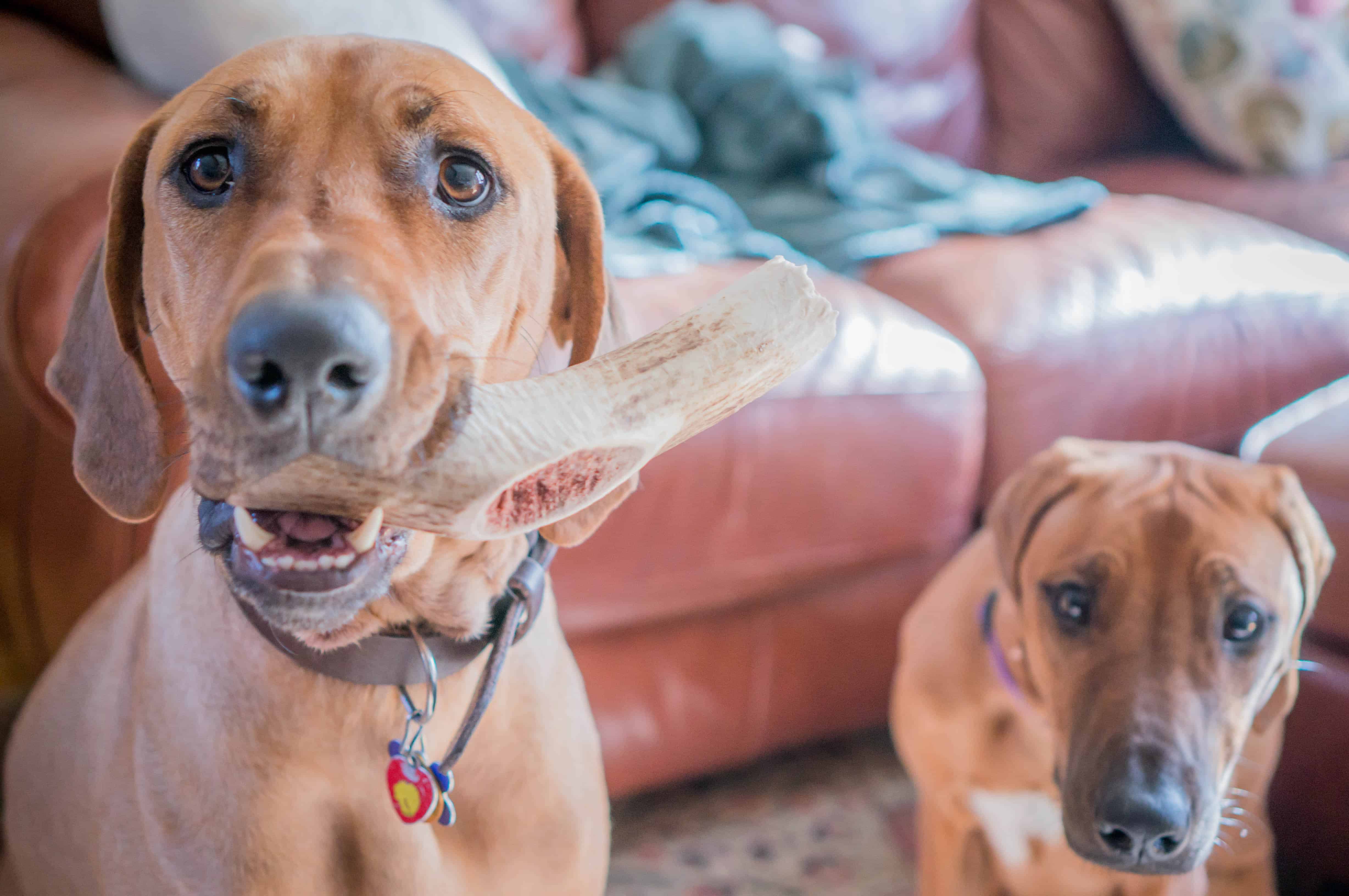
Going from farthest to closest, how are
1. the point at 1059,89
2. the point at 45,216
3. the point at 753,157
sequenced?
1. the point at 1059,89
2. the point at 753,157
3. the point at 45,216

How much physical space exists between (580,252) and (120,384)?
19.0 inches

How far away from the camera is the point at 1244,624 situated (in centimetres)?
133

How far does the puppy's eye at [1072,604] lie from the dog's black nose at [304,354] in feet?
3.29

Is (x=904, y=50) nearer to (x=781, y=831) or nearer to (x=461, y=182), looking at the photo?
(x=781, y=831)

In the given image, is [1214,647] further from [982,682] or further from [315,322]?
[315,322]

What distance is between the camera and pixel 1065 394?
2012mm

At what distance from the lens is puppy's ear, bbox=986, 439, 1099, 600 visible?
57.5 inches

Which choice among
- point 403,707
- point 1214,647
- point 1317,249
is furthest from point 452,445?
point 1317,249

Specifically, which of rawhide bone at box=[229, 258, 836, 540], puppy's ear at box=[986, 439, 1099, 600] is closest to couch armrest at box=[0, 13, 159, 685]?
rawhide bone at box=[229, 258, 836, 540]

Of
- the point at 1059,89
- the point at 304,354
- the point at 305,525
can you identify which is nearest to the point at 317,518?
the point at 305,525

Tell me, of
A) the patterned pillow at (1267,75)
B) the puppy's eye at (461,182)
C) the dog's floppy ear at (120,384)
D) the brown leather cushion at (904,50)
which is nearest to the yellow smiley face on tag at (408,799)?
the dog's floppy ear at (120,384)

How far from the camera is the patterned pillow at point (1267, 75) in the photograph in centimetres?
281

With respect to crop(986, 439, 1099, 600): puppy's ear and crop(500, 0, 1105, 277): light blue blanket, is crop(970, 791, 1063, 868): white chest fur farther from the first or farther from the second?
crop(500, 0, 1105, 277): light blue blanket

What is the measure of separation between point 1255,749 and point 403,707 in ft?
3.95
